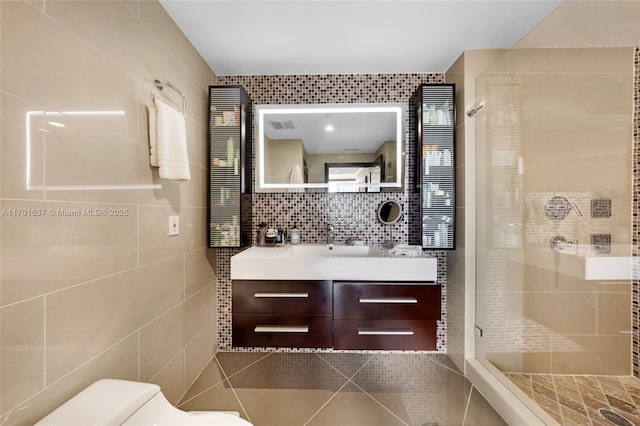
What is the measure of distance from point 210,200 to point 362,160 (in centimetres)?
128

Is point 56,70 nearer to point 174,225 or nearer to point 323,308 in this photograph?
point 174,225

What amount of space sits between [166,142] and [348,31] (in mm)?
1309

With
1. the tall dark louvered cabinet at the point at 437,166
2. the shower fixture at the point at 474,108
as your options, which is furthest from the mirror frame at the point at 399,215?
the shower fixture at the point at 474,108

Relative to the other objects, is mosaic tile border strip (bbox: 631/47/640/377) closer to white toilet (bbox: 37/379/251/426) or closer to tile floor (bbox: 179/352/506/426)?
tile floor (bbox: 179/352/506/426)

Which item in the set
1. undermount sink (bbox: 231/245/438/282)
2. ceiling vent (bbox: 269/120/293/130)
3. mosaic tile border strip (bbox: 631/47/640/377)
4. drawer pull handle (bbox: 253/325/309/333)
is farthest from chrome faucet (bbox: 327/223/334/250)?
mosaic tile border strip (bbox: 631/47/640/377)

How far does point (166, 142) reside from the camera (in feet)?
4.66

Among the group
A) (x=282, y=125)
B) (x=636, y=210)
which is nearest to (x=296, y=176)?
(x=282, y=125)

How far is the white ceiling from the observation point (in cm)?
156

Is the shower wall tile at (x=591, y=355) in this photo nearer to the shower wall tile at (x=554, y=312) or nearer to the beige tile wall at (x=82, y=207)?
the shower wall tile at (x=554, y=312)

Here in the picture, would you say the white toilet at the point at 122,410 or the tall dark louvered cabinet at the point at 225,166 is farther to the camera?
the tall dark louvered cabinet at the point at 225,166

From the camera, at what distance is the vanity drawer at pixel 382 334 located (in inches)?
70.0

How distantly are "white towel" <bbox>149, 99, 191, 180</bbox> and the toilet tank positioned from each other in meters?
0.92

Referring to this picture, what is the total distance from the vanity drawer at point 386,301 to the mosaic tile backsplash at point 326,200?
2.02 ft

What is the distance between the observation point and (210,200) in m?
2.09
